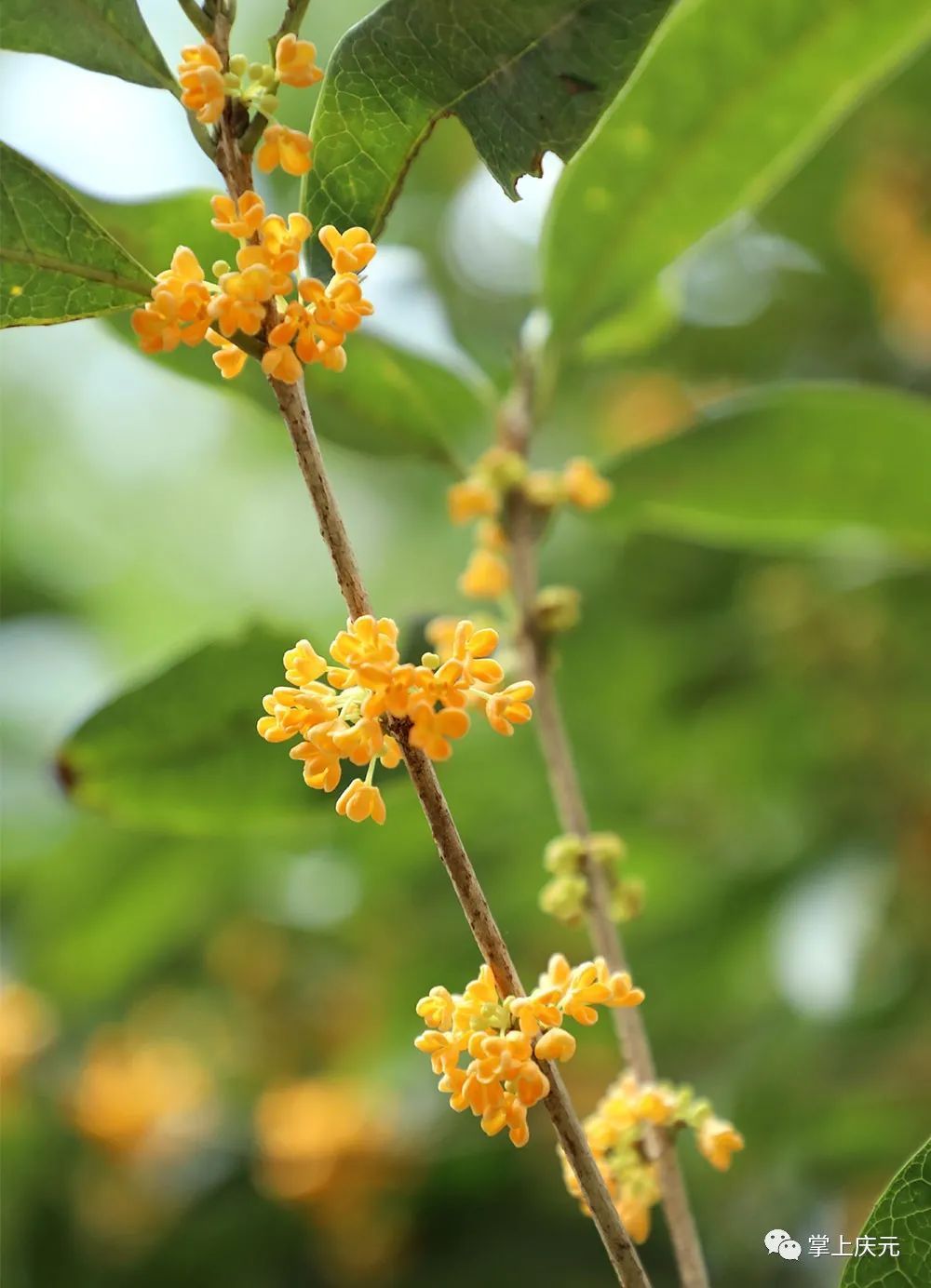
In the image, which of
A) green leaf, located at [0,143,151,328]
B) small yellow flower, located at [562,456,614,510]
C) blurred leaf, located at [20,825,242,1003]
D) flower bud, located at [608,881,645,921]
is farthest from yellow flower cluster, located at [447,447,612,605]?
blurred leaf, located at [20,825,242,1003]

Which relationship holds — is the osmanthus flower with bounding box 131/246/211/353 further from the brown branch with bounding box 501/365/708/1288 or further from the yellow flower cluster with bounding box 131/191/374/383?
the brown branch with bounding box 501/365/708/1288

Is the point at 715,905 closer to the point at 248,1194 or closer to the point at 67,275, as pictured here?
the point at 248,1194

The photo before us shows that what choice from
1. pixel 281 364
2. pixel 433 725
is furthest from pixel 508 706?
pixel 281 364

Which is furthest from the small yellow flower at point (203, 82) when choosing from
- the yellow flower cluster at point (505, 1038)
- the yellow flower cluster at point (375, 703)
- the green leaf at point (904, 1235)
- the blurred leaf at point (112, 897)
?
the blurred leaf at point (112, 897)

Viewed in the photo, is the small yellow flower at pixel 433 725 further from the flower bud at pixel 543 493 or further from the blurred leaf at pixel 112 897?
the blurred leaf at pixel 112 897

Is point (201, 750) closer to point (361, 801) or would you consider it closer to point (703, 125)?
point (361, 801)
